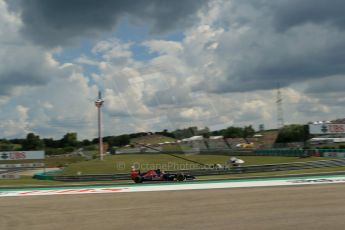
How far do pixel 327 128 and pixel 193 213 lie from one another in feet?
179

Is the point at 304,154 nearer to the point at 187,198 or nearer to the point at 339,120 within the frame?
the point at 187,198

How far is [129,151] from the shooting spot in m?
64.5

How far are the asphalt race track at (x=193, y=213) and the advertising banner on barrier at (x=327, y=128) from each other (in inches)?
1924

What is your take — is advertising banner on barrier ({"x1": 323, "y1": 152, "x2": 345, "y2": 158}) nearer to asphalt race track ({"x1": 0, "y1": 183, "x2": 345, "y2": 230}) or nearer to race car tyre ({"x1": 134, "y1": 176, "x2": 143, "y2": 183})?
race car tyre ({"x1": 134, "y1": 176, "x2": 143, "y2": 183})

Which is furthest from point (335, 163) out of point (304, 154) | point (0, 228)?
point (0, 228)

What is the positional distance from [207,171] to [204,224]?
69.2 feet

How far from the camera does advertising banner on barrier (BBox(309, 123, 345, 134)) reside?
6053 centimetres

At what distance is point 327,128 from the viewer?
61.3 m

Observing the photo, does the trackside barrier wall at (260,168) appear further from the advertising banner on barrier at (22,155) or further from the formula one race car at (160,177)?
the advertising banner on barrier at (22,155)

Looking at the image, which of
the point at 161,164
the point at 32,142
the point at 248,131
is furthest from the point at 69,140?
A: the point at 161,164

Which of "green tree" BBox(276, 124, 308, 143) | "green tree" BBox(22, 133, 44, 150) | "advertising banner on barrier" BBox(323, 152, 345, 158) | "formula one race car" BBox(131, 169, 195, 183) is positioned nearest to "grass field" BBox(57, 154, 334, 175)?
"advertising banner on barrier" BBox(323, 152, 345, 158)

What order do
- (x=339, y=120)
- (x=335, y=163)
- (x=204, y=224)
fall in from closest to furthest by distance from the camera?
1. (x=204, y=224)
2. (x=335, y=163)
3. (x=339, y=120)

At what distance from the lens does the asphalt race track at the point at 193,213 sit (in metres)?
9.28

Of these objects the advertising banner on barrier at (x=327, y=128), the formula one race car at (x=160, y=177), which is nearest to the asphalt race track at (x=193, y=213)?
the formula one race car at (x=160, y=177)
